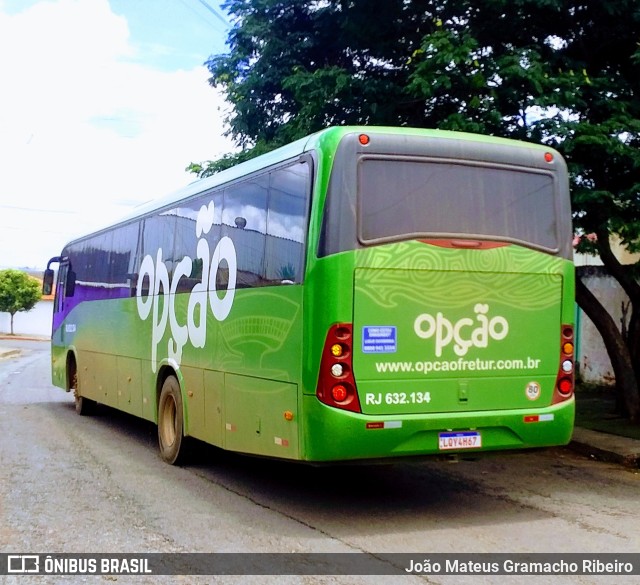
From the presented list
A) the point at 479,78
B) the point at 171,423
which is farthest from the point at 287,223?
the point at 479,78

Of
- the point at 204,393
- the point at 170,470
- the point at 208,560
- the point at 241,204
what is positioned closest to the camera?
the point at 208,560

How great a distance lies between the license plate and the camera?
715 cm

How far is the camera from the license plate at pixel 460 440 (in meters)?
7.15

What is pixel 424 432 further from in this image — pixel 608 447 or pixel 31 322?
pixel 31 322

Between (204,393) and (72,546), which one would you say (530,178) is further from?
(72,546)

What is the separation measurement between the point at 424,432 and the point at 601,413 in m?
7.54

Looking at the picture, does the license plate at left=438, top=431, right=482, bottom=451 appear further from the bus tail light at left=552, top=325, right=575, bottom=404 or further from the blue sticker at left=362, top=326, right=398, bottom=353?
the bus tail light at left=552, top=325, right=575, bottom=404

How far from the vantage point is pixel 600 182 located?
11.0m

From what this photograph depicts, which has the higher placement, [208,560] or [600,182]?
[600,182]

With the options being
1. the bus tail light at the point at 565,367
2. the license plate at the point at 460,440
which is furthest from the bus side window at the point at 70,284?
the bus tail light at the point at 565,367

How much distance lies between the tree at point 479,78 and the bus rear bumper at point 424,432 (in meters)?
3.85

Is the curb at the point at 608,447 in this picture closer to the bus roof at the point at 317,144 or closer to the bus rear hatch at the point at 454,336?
the bus rear hatch at the point at 454,336

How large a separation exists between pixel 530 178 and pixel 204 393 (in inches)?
Answer: 158

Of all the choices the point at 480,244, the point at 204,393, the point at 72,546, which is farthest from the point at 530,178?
the point at 72,546
